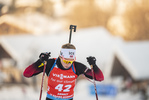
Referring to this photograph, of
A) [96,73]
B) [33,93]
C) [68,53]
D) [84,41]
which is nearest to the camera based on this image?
[68,53]

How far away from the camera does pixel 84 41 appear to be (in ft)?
16.1

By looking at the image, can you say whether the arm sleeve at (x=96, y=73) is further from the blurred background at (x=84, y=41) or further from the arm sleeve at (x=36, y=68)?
the blurred background at (x=84, y=41)

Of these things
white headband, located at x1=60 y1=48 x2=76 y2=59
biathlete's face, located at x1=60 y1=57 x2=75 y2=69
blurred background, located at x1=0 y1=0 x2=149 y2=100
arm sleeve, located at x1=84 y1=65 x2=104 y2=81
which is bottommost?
arm sleeve, located at x1=84 y1=65 x2=104 y2=81

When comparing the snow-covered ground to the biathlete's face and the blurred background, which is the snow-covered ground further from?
the biathlete's face

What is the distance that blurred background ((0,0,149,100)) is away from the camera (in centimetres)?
454

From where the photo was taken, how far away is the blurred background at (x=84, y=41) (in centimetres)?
454

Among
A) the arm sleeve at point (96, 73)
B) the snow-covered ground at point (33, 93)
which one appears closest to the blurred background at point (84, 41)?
the snow-covered ground at point (33, 93)

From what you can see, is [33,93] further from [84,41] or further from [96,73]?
[96,73]

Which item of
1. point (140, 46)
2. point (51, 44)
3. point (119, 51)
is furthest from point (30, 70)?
point (140, 46)

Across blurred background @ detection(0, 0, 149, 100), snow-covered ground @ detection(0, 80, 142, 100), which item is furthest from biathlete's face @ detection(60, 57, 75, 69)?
snow-covered ground @ detection(0, 80, 142, 100)

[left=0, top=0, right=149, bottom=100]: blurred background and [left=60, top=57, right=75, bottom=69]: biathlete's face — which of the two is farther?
[left=0, top=0, right=149, bottom=100]: blurred background

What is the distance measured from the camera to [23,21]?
4.65 metres

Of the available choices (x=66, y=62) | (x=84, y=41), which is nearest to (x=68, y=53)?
(x=66, y=62)

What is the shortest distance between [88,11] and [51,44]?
1296 mm
